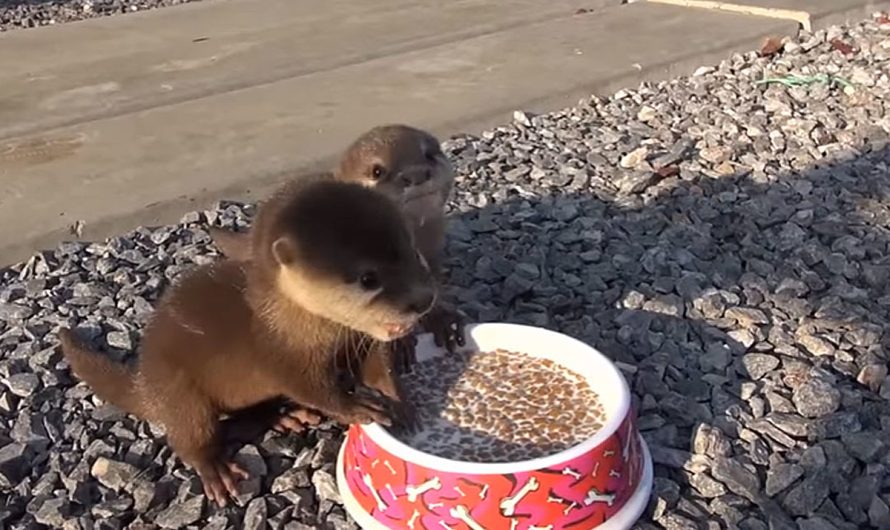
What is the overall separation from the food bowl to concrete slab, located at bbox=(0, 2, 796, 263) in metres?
1.87

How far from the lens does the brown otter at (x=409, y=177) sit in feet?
10.8

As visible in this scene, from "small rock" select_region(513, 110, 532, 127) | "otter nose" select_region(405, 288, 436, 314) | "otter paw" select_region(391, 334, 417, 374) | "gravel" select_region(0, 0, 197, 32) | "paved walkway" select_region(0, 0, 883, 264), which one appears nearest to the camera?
"otter nose" select_region(405, 288, 436, 314)

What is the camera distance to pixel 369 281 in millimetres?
2533

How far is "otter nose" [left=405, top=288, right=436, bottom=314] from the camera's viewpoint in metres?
2.57

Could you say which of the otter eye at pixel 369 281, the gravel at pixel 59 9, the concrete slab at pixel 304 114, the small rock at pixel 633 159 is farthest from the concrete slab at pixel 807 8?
the otter eye at pixel 369 281

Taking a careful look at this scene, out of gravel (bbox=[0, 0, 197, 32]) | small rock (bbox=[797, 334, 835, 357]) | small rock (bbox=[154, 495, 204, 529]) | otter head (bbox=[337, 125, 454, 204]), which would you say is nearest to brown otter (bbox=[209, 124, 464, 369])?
otter head (bbox=[337, 125, 454, 204])

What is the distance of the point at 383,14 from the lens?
7035 millimetres

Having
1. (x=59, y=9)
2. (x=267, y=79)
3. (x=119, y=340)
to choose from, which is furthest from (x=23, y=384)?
(x=59, y=9)

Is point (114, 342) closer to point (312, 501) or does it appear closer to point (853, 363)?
point (312, 501)

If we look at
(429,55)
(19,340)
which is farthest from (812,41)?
(19,340)

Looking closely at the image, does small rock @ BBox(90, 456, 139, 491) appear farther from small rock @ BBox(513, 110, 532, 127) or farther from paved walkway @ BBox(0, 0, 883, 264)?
small rock @ BBox(513, 110, 532, 127)

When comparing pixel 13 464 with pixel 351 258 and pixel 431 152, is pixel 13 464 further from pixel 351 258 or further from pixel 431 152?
pixel 431 152

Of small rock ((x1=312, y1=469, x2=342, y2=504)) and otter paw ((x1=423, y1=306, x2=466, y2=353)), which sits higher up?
otter paw ((x1=423, y1=306, x2=466, y2=353))

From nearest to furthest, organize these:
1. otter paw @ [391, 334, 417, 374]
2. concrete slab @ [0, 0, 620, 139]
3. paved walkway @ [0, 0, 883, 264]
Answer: otter paw @ [391, 334, 417, 374] < paved walkway @ [0, 0, 883, 264] < concrete slab @ [0, 0, 620, 139]
